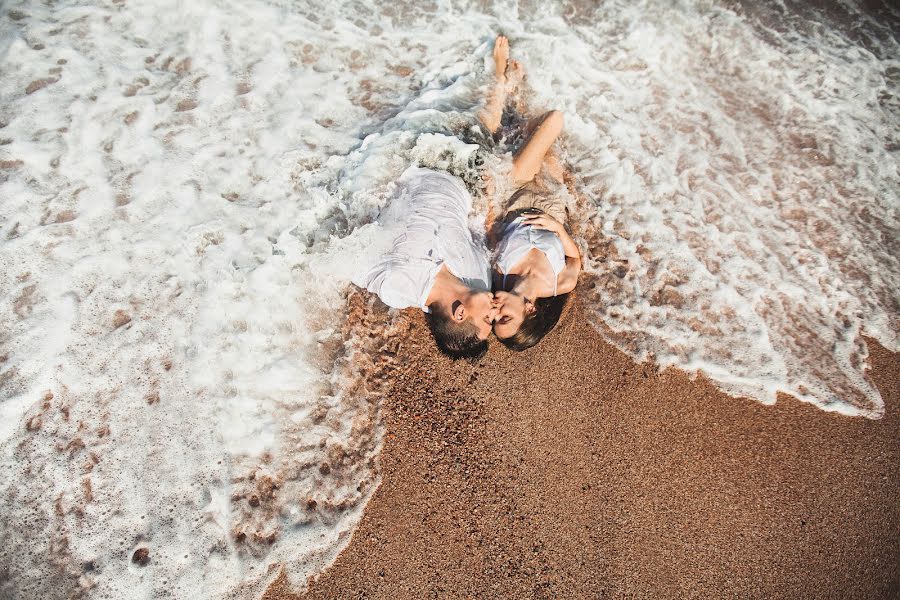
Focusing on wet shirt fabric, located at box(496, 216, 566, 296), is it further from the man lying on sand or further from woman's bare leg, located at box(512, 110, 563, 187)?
woman's bare leg, located at box(512, 110, 563, 187)

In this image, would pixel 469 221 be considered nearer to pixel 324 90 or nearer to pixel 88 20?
pixel 324 90

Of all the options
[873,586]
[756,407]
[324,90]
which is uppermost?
[324,90]

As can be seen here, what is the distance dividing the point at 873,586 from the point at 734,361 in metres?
1.53

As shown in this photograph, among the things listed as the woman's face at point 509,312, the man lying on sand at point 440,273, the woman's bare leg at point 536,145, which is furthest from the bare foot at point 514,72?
the woman's face at point 509,312

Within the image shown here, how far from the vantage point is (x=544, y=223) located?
150 inches

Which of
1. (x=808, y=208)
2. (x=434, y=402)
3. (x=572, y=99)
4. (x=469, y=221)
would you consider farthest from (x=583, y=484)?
(x=572, y=99)

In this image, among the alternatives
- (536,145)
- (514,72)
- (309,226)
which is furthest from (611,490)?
(514,72)

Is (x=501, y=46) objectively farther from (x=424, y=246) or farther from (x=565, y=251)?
(x=424, y=246)

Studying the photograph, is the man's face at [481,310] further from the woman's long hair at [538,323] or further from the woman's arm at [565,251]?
the woman's arm at [565,251]

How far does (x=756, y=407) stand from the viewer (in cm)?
341

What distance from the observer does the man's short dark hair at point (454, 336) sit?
3377 millimetres

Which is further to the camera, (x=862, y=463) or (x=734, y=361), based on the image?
(x=734, y=361)

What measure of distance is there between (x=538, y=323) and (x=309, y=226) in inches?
80.6

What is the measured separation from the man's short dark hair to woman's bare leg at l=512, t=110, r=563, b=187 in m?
1.51
